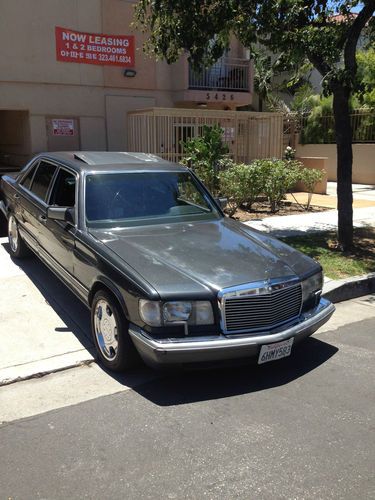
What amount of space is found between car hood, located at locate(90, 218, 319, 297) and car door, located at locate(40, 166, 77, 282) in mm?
450

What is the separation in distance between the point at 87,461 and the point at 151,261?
154 cm

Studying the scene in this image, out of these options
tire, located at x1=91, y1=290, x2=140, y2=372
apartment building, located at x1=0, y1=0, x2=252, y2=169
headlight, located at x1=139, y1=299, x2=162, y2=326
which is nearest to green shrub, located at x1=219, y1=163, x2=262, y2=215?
apartment building, located at x1=0, y1=0, x2=252, y2=169

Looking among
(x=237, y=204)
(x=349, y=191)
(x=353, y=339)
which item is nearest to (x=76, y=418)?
(x=353, y=339)

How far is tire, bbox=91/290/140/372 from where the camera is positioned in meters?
3.82

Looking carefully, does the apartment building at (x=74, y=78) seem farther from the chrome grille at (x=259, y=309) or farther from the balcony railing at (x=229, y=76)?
the chrome grille at (x=259, y=309)

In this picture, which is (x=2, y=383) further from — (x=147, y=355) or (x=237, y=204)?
(x=237, y=204)

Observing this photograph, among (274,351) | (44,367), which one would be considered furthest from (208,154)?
(274,351)

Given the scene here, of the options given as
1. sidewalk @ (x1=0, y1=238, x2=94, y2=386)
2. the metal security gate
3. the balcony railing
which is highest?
the balcony railing

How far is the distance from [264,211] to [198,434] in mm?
9103

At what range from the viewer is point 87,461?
2.96m

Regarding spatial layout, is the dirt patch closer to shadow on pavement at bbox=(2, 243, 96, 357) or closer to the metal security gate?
the metal security gate

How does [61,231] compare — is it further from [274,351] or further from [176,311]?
[274,351]

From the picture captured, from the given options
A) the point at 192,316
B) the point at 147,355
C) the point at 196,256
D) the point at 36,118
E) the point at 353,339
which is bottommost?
the point at 353,339

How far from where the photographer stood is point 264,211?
11.9 metres
